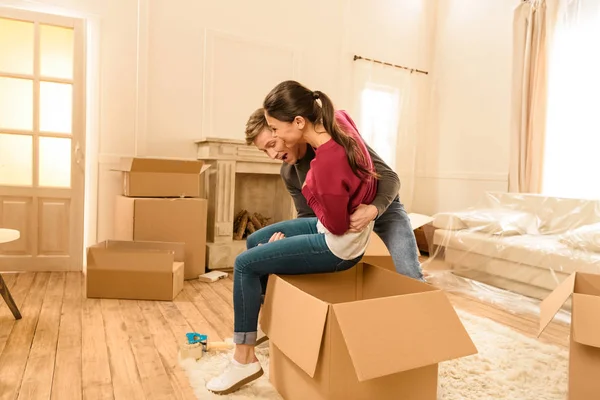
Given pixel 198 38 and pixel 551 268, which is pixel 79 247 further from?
pixel 551 268

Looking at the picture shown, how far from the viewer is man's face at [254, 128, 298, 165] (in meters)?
1.73

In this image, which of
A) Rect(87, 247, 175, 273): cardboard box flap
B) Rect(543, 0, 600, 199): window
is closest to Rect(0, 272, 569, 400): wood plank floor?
Rect(87, 247, 175, 273): cardboard box flap

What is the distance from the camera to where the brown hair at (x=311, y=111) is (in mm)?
1324

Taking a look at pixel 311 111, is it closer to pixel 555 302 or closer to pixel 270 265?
pixel 270 265

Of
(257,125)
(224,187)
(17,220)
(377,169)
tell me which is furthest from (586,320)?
(17,220)

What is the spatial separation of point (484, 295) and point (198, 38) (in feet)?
9.91

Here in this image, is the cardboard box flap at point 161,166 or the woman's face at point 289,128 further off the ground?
the woman's face at point 289,128

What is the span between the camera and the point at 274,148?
174cm

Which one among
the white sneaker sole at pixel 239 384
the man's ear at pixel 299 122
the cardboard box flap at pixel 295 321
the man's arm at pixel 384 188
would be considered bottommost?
the white sneaker sole at pixel 239 384

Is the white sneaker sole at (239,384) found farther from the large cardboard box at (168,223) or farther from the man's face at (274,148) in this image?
the large cardboard box at (168,223)

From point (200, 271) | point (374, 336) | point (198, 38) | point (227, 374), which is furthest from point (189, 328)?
point (198, 38)

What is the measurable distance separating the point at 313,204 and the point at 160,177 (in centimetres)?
Answer: 209

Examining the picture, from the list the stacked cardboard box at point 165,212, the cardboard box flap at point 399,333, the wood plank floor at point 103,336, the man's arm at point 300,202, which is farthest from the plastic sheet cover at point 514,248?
the stacked cardboard box at point 165,212

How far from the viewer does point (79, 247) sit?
3531mm
